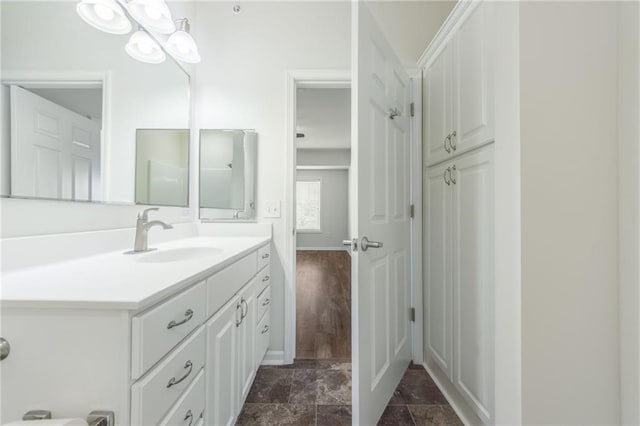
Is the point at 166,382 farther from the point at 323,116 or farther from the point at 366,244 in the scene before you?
the point at 323,116

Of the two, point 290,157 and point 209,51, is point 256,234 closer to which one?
point 290,157

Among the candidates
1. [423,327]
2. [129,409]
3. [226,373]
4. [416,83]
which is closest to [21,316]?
[129,409]

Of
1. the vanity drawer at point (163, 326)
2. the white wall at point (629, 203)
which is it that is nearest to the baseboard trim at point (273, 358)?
the vanity drawer at point (163, 326)

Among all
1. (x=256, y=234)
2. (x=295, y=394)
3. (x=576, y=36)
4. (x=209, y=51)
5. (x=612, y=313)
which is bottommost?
(x=295, y=394)

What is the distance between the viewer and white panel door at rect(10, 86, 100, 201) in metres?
0.77

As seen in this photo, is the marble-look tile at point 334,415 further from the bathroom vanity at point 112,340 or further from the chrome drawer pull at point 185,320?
the chrome drawer pull at point 185,320

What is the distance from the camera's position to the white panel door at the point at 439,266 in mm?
1358

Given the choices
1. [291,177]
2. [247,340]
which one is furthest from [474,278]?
[291,177]

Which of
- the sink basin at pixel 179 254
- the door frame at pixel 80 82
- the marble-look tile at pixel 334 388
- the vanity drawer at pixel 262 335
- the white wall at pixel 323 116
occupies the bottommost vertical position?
the marble-look tile at pixel 334 388

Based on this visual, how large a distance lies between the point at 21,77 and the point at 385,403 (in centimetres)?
200

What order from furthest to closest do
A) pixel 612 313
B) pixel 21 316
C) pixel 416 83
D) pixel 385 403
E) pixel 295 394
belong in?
pixel 416 83 → pixel 295 394 → pixel 385 403 → pixel 612 313 → pixel 21 316

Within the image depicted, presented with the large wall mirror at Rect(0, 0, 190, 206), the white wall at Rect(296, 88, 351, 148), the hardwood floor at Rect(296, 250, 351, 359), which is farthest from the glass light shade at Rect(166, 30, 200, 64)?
the hardwood floor at Rect(296, 250, 351, 359)

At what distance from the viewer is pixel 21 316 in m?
0.51

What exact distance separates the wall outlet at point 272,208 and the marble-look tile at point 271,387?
106 cm
